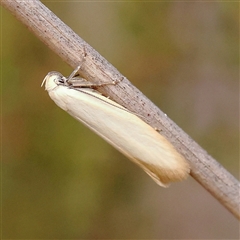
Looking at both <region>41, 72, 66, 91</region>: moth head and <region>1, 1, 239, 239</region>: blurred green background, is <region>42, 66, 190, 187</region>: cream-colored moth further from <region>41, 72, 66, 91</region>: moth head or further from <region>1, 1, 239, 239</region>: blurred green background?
<region>1, 1, 239, 239</region>: blurred green background

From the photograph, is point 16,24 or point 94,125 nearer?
point 94,125

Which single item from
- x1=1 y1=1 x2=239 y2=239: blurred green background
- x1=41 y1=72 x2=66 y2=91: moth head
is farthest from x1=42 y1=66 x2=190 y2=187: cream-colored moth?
x1=1 y1=1 x2=239 y2=239: blurred green background

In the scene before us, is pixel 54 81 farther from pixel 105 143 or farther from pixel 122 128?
pixel 105 143

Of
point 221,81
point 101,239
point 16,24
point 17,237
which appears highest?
point 221,81

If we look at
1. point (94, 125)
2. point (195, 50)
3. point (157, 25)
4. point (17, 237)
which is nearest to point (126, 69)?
point (157, 25)

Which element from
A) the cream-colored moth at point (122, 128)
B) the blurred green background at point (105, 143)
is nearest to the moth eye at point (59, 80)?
the cream-colored moth at point (122, 128)

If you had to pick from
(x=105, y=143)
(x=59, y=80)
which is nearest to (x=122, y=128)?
(x=59, y=80)

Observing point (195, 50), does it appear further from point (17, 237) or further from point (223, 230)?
point (17, 237)
